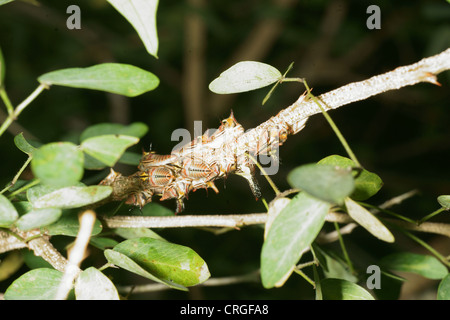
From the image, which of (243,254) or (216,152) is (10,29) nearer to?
(243,254)

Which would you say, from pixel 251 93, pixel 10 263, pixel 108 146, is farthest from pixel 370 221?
pixel 251 93

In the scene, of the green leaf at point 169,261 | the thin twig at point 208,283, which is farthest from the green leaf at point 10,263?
the green leaf at point 169,261

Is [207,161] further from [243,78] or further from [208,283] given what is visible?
[208,283]

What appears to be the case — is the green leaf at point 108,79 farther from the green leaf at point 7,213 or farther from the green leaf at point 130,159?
the green leaf at point 130,159

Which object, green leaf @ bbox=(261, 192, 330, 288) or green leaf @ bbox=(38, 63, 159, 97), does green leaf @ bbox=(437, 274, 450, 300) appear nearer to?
green leaf @ bbox=(261, 192, 330, 288)

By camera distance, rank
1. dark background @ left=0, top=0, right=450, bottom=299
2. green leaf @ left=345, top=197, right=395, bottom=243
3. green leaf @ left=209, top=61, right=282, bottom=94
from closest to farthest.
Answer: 1. green leaf @ left=345, top=197, right=395, bottom=243
2. green leaf @ left=209, top=61, right=282, bottom=94
3. dark background @ left=0, top=0, right=450, bottom=299

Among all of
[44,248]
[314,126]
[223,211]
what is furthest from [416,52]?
[44,248]

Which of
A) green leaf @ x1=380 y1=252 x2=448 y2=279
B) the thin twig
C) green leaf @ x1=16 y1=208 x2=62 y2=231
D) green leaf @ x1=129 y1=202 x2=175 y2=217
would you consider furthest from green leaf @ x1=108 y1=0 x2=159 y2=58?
green leaf @ x1=380 y1=252 x2=448 y2=279
